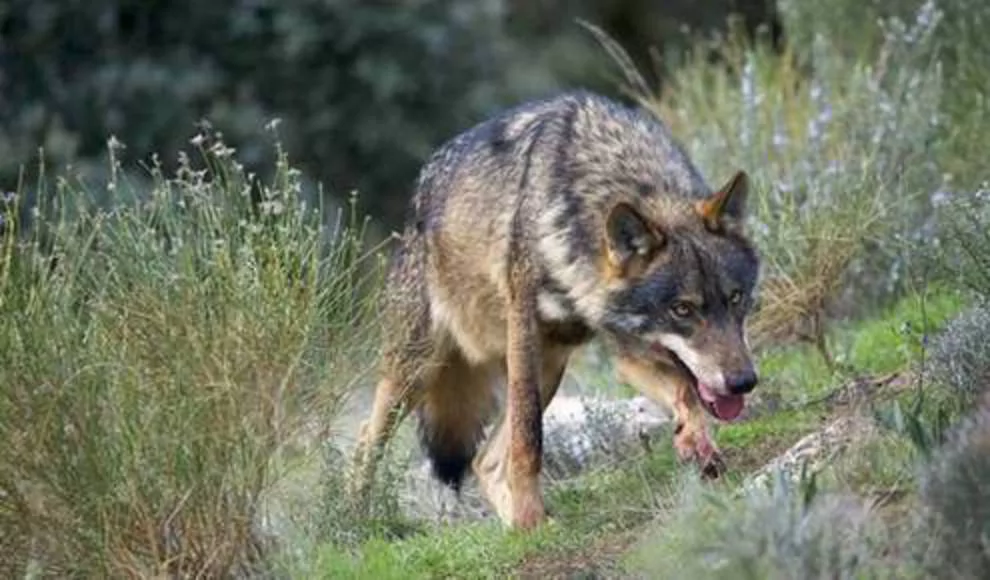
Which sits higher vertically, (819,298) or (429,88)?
(819,298)

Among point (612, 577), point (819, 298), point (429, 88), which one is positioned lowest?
point (429, 88)

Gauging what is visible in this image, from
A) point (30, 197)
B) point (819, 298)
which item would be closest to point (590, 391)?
point (819, 298)

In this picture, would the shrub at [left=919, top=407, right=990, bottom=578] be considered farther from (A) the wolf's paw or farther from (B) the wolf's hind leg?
(B) the wolf's hind leg

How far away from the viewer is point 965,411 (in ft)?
23.4

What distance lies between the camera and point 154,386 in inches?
295

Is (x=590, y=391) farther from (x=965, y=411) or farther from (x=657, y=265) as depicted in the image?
(x=965, y=411)

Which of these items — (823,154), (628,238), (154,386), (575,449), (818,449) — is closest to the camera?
(154,386)

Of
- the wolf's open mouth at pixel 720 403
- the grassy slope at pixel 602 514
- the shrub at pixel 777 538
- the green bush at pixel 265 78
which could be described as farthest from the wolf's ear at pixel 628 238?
the green bush at pixel 265 78

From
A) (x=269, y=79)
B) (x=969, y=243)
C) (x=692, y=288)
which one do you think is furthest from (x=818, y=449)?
(x=269, y=79)

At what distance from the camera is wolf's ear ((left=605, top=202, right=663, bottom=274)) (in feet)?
27.0

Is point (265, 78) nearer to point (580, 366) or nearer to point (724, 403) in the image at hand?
point (580, 366)

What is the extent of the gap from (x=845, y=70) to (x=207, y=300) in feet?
19.5

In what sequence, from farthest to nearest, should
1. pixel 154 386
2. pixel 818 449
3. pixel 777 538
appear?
pixel 818 449 < pixel 154 386 < pixel 777 538

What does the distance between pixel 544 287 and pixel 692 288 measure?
0.66 metres
